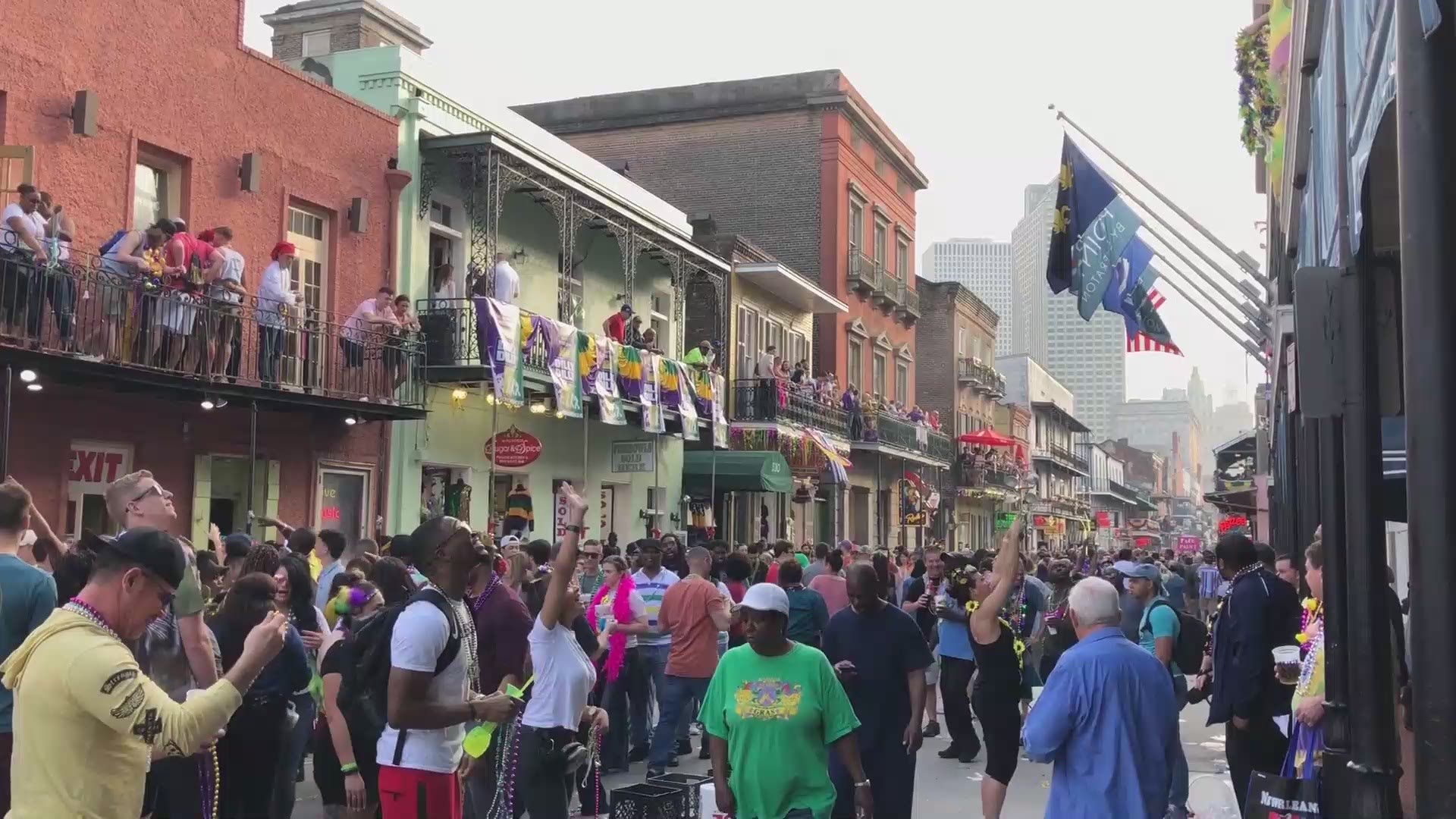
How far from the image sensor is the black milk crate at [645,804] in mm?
7871

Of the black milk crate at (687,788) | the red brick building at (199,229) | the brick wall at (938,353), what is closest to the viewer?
the black milk crate at (687,788)

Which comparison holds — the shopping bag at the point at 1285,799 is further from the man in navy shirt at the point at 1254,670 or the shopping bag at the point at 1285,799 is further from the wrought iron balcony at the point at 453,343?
the wrought iron balcony at the point at 453,343

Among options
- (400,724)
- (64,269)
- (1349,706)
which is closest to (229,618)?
(400,724)

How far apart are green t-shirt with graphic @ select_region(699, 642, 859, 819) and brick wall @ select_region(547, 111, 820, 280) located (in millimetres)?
30200

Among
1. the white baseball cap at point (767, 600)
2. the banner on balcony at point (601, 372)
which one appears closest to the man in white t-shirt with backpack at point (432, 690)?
the white baseball cap at point (767, 600)

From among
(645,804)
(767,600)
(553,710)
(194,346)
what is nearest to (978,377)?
(194,346)

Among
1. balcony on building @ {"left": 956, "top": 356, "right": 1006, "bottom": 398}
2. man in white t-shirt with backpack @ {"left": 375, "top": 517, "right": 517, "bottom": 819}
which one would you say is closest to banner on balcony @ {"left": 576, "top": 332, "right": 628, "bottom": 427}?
man in white t-shirt with backpack @ {"left": 375, "top": 517, "right": 517, "bottom": 819}

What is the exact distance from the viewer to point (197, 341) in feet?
46.3

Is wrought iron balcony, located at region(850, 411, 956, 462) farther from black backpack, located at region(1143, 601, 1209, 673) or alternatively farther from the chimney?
black backpack, located at region(1143, 601, 1209, 673)

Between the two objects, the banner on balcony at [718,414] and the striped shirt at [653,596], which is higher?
the banner on balcony at [718,414]

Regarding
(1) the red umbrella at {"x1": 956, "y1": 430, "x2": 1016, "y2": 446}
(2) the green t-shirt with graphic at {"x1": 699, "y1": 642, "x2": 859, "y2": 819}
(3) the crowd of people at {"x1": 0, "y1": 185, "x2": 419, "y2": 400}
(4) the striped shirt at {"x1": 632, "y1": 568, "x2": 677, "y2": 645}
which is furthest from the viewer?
(1) the red umbrella at {"x1": 956, "y1": 430, "x2": 1016, "y2": 446}

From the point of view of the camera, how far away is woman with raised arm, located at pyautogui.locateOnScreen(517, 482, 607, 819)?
24.2 ft

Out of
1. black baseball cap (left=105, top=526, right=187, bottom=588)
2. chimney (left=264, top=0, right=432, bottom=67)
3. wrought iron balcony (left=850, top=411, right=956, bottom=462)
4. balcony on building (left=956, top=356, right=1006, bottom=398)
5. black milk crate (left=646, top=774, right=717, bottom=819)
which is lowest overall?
black milk crate (left=646, top=774, right=717, bottom=819)

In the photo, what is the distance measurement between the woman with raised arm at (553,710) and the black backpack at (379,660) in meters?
1.49
